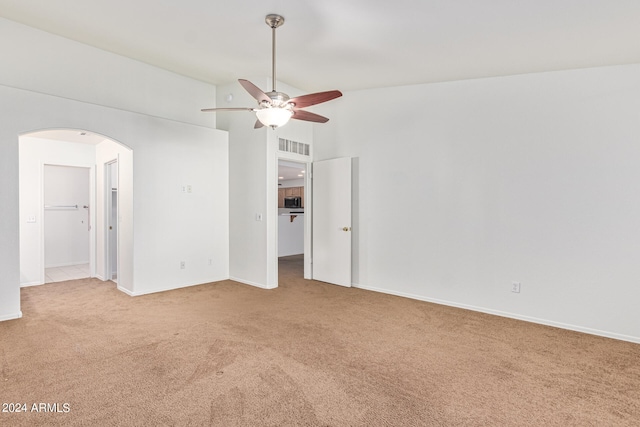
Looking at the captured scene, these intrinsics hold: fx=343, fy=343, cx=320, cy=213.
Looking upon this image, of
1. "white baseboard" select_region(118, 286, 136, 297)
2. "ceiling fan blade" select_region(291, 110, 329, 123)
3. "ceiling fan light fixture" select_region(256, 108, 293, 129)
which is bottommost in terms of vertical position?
"white baseboard" select_region(118, 286, 136, 297)

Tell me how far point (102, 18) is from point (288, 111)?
2221 mm

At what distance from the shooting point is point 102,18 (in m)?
3.50

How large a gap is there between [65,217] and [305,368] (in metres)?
6.98

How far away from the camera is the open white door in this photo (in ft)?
17.1

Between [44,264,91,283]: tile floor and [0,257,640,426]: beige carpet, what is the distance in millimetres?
1767

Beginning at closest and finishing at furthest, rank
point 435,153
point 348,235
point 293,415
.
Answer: point 293,415 → point 435,153 → point 348,235

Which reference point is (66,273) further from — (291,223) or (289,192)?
(289,192)

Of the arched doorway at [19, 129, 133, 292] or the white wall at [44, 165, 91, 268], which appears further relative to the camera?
the white wall at [44, 165, 91, 268]

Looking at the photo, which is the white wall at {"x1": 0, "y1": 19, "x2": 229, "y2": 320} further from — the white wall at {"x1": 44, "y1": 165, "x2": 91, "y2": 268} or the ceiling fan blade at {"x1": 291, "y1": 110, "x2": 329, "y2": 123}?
the white wall at {"x1": 44, "y1": 165, "x2": 91, "y2": 268}

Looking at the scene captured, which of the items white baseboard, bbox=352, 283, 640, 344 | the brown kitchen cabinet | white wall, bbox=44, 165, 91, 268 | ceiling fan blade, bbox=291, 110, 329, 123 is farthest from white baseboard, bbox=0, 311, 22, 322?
the brown kitchen cabinet

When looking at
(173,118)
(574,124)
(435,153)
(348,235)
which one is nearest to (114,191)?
(173,118)

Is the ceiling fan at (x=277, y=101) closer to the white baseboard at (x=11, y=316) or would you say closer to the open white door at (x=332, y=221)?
the open white door at (x=332, y=221)


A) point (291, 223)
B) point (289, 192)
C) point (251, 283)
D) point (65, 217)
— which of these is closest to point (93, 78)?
point (251, 283)

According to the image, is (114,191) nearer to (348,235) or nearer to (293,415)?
(348,235)
